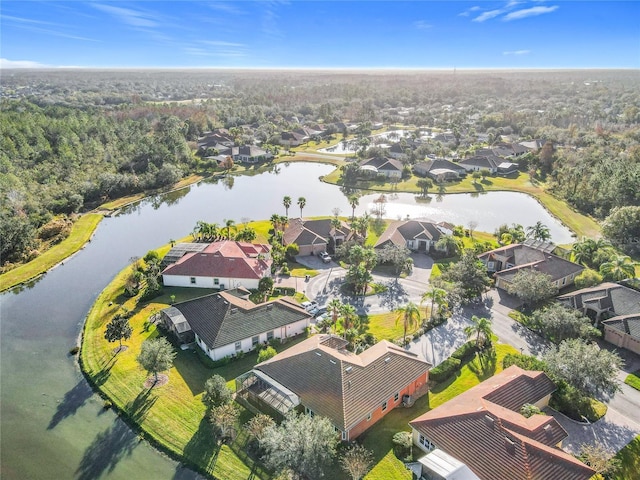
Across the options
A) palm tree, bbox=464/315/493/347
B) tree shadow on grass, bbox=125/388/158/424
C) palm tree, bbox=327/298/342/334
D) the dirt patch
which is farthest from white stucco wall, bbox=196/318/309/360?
palm tree, bbox=464/315/493/347

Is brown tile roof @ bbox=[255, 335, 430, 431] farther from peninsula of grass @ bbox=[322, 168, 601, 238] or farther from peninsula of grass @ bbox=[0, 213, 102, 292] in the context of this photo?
peninsula of grass @ bbox=[322, 168, 601, 238]

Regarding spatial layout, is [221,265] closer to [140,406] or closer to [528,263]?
[140,406]

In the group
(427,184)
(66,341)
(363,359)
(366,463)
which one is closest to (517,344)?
(363,359)

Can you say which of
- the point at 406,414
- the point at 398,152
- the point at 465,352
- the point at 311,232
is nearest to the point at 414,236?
the point at 311,232

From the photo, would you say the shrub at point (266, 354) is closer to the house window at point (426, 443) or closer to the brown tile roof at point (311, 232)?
the house window at point (426, 443)

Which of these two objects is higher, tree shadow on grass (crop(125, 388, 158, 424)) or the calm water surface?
tree shadow on grass (crop(125, 388, 158, 424))

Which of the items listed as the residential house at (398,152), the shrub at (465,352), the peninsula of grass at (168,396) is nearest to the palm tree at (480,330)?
the shrub at (465,352)
